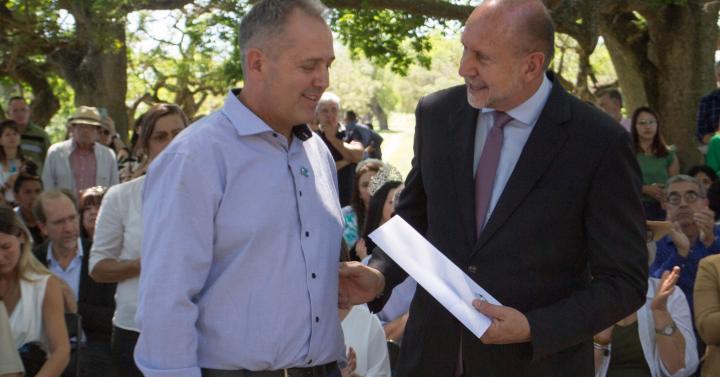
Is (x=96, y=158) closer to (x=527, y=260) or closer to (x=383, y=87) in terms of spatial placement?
(x=527, y=260)

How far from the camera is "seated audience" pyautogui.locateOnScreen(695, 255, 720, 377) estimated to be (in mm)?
5238

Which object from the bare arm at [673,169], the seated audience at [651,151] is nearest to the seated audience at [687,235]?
the seated audience at [651,151]

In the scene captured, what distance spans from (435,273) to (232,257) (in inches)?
23.5

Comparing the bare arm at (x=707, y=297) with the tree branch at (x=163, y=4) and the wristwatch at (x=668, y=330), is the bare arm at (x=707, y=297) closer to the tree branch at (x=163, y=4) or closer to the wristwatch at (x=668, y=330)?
the wristwatch at (x=668, y=330)

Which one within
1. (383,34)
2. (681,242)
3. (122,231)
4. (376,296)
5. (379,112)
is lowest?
(379,112)

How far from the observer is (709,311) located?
5.34 metres

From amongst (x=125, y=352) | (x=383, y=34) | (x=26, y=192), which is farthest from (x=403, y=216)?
(x=383, y=34)

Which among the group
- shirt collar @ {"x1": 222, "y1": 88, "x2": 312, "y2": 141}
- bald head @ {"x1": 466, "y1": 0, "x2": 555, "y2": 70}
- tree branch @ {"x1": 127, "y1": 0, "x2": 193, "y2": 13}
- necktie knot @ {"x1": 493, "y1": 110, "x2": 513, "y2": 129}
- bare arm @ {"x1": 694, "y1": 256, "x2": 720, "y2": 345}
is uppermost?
bald head @ {"x1": 466, "y1": 0, "x2": 555, "y2": 70}

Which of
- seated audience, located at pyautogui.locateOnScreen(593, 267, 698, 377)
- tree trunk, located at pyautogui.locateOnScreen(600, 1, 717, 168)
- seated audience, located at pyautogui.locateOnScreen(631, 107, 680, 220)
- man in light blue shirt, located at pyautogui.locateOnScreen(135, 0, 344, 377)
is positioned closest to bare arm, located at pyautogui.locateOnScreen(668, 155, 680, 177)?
seated audience, located at pyautogui.locateOnScreen(631, 107, 680, 220)

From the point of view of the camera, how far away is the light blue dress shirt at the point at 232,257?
111 inches

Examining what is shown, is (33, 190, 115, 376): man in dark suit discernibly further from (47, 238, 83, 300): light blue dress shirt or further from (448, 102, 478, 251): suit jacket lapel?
(448, 102, 478, 251): suit jacket lapel

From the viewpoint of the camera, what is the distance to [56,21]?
508 inches

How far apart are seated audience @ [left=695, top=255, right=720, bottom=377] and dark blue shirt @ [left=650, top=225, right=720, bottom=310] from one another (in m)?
1.02

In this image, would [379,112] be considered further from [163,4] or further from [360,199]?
[360,199]
